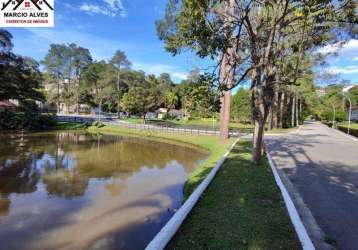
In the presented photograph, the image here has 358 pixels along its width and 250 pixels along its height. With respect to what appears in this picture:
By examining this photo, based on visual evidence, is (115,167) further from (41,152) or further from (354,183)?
(354,183)

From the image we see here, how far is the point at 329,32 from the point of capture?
1087 cm

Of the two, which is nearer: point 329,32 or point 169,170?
point 329,32

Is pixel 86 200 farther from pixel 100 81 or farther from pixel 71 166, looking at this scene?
pixel 100 81

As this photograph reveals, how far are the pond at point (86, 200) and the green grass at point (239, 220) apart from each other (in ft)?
5.09

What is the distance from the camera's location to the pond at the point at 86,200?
6562 mm

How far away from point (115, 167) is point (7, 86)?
82.4 ft

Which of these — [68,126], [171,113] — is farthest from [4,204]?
[171,113]

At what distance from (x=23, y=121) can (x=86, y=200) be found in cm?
3030

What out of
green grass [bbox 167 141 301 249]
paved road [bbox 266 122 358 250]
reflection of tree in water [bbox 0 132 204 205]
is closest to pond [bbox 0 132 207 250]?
reflection of tree in water [bbox 0 132 204 205]

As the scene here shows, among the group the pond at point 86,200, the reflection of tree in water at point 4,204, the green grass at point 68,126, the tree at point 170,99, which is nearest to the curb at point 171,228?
the pond at point 86,200

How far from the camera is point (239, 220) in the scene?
534 cm

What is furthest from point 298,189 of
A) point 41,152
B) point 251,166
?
point 41,152

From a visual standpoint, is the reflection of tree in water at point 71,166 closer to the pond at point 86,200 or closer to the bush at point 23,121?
the pond at point 86,200

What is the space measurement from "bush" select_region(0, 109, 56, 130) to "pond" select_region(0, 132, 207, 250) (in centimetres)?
1946
